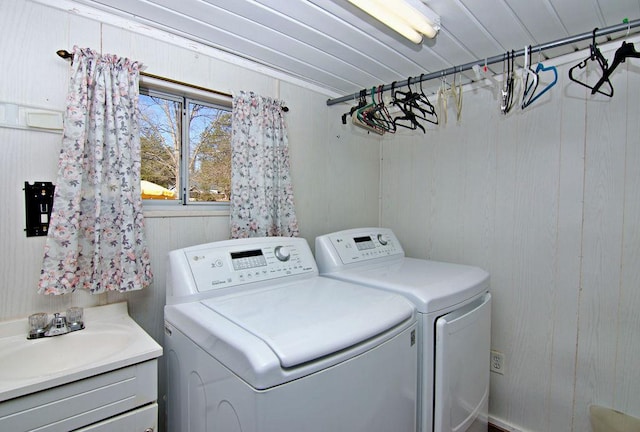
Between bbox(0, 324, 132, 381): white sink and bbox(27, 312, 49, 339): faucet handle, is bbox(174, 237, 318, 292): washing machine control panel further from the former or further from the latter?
bbox(27, 312, 49, 339): faucet handle

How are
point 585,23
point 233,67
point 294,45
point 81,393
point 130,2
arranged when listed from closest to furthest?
point 81,393
point 130,2
point 585,23
point 294,45
point 233,67

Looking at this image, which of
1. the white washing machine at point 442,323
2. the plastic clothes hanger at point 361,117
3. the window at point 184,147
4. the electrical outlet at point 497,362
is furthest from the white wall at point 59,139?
the electrical outlet at point 497,362

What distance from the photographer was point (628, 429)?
1634 mm

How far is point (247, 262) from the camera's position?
1547 mm

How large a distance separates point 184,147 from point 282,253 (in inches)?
32.4

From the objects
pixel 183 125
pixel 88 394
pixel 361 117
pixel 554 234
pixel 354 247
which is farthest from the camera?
pixel 361 117

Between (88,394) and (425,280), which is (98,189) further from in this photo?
(425,280)

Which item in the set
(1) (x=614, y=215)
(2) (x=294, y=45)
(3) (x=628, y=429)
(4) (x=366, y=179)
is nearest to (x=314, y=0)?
(2) (x=294, y=45)

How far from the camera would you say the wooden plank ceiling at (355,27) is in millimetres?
1395

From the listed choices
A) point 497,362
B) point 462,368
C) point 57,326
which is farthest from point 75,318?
point 497,362

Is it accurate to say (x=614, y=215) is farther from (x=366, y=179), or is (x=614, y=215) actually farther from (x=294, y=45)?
(x=294, y=45)

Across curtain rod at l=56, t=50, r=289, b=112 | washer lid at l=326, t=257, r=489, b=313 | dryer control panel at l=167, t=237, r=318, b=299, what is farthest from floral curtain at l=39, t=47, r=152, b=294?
washer lid at l=326, t=257, r=489, b=313

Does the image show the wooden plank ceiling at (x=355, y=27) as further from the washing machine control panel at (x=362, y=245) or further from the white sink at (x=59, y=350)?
the white sink at (x=59, y=350)

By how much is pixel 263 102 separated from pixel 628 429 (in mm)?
2650
